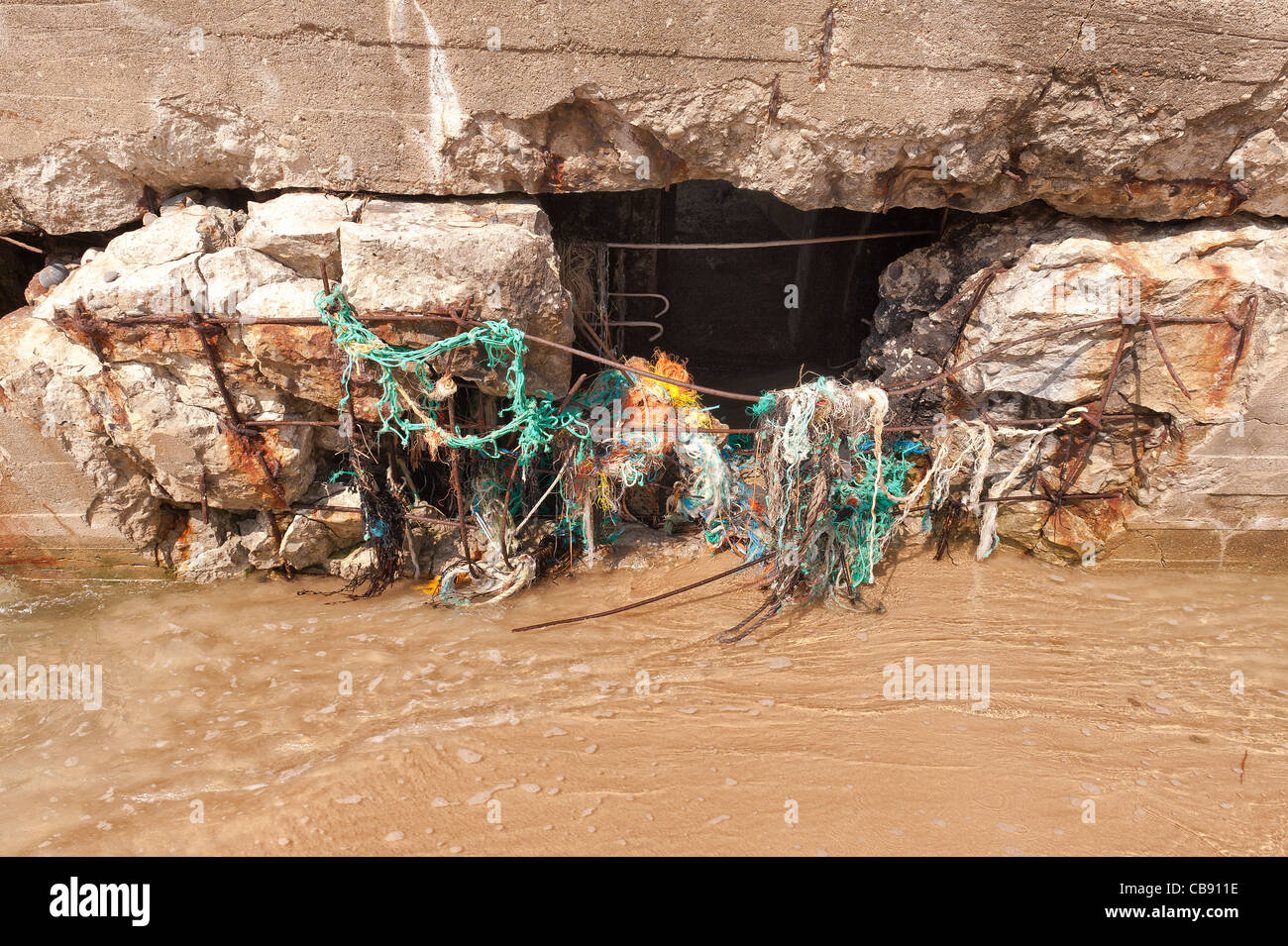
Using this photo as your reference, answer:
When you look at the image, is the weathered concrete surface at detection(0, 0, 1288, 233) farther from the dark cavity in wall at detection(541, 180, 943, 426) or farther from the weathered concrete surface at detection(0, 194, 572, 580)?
the dark cavity in wall at detection(541, 180, 943, 426)

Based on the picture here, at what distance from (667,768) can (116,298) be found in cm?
272

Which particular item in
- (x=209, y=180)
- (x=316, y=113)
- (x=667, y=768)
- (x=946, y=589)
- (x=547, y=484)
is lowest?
(x=667, y=768)

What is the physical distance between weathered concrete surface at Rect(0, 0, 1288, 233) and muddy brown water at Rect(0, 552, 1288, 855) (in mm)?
1757

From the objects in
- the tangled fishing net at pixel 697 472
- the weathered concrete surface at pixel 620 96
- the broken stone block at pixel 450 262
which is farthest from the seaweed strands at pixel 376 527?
the weathered concrete surface at pixel 620 96

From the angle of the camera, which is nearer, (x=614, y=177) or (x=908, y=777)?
(x=908, y=777)

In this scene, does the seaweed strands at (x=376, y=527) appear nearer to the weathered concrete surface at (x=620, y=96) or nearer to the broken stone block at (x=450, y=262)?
the broken stone block at (x=450, y=262)

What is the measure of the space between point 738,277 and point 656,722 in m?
4.36

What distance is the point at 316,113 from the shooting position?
3174 millimetres

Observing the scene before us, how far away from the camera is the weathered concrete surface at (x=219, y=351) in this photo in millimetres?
3213

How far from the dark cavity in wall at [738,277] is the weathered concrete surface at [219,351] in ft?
4.00

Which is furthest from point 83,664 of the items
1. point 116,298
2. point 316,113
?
point 316,113

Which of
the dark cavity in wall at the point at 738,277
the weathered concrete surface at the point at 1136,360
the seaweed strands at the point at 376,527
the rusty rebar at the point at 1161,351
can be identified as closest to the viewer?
the rusty rebar at the point at 1161,351

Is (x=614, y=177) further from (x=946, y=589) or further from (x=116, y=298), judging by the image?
(x=946, y=589)

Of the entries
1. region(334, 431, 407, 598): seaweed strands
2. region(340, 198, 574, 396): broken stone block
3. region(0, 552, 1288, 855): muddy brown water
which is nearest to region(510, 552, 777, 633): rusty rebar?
region(0, 552, 1288, 855): muddy brown water
